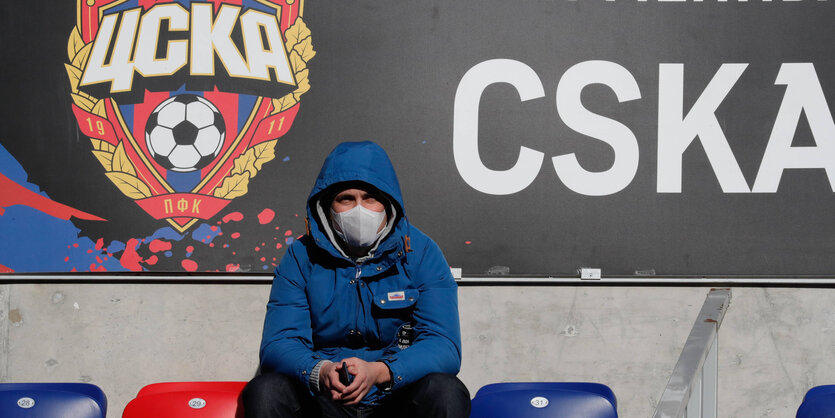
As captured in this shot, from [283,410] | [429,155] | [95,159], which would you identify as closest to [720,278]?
[429,155]

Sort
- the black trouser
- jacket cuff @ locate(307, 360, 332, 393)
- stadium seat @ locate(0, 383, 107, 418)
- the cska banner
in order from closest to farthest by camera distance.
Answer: the black trouser
jacket cuff @ locate(307, 360, 332, 393)
stadium seat @ locate(0, 383, 107, 418)
the cska banner

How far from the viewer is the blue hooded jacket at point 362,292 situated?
2.53m

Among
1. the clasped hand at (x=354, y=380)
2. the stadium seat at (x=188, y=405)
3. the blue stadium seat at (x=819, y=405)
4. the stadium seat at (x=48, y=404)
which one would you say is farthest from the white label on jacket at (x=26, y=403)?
the blue stadium seat at (x=819, y=405)

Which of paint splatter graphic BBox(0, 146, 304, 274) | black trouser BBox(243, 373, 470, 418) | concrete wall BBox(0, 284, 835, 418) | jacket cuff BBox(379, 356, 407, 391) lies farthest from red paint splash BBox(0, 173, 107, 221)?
jacket cuff BBox(379, 356, 407, 391)

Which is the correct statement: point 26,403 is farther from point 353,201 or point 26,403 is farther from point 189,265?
point 353,201

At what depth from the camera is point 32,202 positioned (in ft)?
11.8

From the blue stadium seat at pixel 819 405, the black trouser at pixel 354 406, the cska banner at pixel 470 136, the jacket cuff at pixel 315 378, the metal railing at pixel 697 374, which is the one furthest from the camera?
the cska banner at pixel 470 136

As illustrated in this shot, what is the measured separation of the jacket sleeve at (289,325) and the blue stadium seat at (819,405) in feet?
5.47

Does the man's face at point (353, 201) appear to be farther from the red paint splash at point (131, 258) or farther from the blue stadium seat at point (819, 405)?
the blue stadium seat at point (819, 405)

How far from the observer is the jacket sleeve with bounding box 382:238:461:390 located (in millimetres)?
2357

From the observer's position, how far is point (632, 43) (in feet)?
11.6

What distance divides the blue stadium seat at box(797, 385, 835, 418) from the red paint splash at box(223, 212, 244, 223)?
2.45m

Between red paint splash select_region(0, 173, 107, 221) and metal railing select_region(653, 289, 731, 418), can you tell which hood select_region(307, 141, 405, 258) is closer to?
metal railing select_region(653, 289, 731, 418)

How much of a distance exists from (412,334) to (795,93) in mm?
2229
